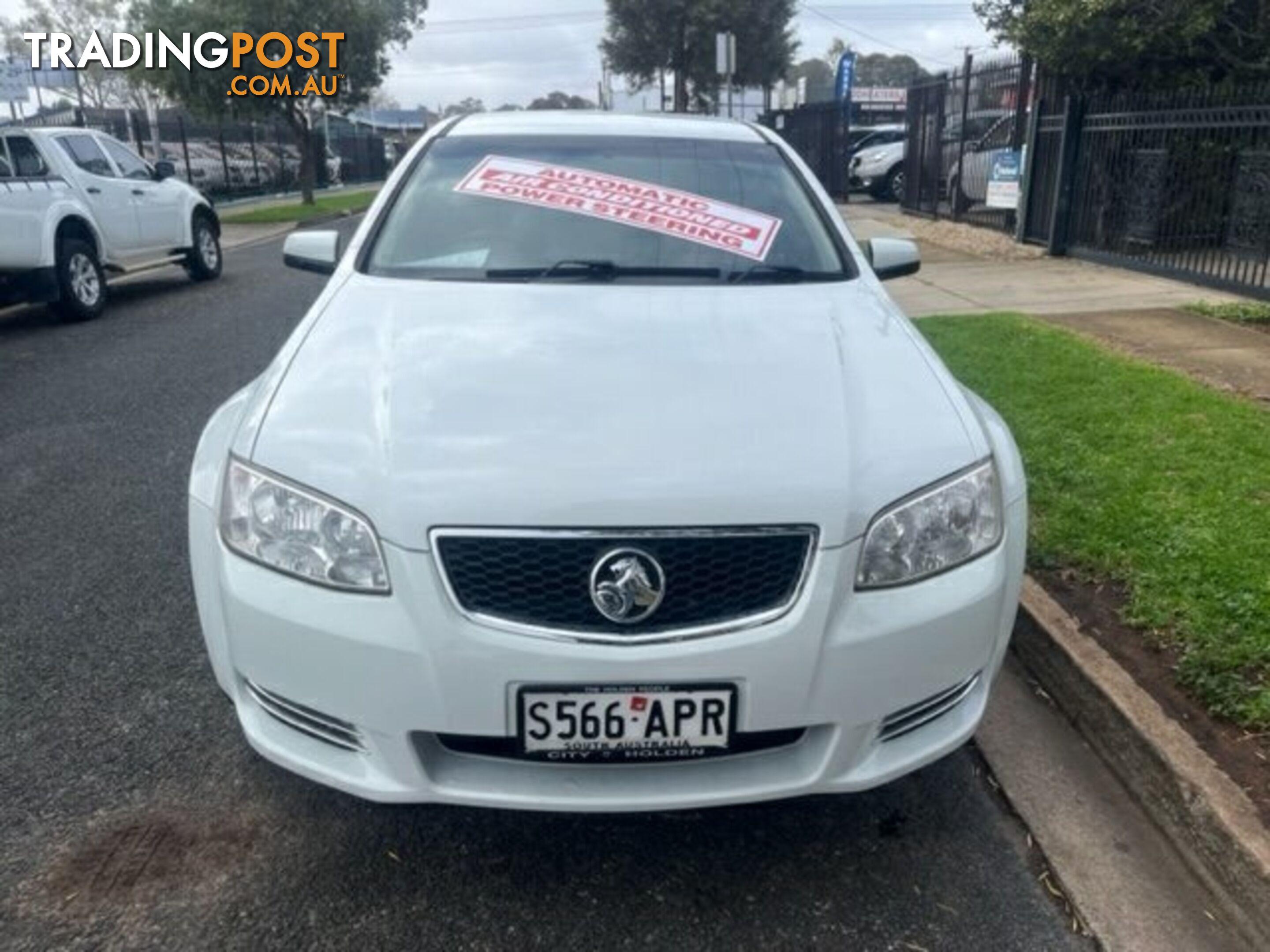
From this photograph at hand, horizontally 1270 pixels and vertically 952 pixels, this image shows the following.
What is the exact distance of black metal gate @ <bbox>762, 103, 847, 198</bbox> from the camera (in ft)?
74.4

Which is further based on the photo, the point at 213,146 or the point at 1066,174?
the point at 213,146

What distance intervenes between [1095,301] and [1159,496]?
520 cm

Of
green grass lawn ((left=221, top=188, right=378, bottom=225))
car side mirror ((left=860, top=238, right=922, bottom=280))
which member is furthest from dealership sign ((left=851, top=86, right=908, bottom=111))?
car side mirror ((left=860, top=238, right=922, bottom=280))

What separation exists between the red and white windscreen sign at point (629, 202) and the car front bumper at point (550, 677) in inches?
58.4

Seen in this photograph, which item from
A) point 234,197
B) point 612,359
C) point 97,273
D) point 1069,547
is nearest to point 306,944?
point 612,359

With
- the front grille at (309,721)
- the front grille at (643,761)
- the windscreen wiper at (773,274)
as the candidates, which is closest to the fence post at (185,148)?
the windscreen wiper at (773,274)

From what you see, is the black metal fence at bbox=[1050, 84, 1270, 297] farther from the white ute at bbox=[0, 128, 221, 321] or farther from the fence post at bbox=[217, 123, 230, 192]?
the fence post at bbox=[217, 123, 230, 192]

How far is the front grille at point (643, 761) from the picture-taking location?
6.73 ft

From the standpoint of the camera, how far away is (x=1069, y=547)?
142 inches

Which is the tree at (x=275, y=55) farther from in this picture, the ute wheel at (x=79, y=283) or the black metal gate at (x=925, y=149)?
the ute wheel at (x=79, y=283)

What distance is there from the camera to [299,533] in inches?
82.4

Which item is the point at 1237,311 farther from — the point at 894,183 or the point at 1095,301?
the point at 894,183

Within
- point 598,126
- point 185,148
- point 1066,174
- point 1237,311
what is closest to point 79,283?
point 598,126

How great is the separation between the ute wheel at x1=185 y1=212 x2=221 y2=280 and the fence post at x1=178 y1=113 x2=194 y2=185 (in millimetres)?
11961
